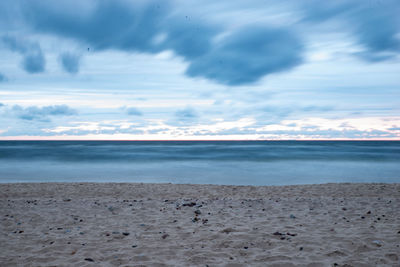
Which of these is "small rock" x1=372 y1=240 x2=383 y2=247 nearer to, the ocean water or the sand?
the sand

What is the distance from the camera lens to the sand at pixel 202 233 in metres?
5.20

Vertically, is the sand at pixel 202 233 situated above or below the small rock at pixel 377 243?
below

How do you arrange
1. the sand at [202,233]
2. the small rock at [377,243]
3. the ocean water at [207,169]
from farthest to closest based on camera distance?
the ocean water at [207,169]
the small rock at [377,243]
the sand at [202,233]

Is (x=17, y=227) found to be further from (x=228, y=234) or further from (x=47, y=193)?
(x=47, y=193)

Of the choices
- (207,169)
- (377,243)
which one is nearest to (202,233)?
(377,243)

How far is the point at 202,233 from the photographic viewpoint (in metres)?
6.64

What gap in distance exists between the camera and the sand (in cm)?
520

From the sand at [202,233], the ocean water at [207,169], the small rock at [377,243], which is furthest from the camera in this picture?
the ocean water at [207,169]

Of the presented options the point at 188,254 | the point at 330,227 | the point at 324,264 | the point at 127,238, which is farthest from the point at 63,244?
the point at 330,227

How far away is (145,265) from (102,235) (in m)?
2.19

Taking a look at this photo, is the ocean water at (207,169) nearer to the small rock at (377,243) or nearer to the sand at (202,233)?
the sand at (202,233)

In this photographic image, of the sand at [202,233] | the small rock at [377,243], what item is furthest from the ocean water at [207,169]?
the small rock at [377,243]

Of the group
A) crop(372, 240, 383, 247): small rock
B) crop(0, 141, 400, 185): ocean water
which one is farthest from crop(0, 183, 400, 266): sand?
crop(0, 141, 400, 185): ocean water

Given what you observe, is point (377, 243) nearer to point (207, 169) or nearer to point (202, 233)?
point (202, 233)
